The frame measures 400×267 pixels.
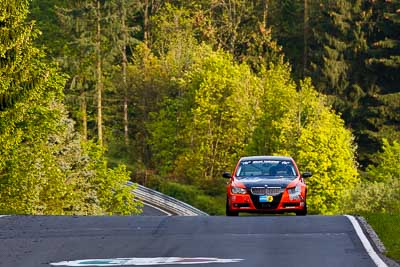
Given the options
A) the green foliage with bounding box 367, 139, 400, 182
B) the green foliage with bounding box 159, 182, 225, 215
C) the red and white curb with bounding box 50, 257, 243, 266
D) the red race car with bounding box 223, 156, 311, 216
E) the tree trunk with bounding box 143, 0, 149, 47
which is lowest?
the green foliage with bounding box 159, 182, 225, 215

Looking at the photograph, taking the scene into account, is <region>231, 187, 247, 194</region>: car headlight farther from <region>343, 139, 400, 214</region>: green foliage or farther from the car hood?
<region>343, 139, 400, 214</region>: green foliage

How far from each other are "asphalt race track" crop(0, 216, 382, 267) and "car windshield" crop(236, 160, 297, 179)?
165 inches

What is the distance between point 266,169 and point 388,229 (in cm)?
651

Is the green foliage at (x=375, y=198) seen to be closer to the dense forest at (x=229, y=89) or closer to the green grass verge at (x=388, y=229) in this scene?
the dense forest at (x=229, y=89)

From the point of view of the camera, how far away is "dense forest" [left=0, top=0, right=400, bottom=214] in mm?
75938

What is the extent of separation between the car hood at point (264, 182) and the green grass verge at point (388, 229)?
2.52 m

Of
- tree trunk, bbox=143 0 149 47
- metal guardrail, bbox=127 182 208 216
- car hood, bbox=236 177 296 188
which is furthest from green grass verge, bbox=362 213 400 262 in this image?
tree trunk, bbox=143 0 149 47

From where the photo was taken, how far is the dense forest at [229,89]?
7594 centimetres

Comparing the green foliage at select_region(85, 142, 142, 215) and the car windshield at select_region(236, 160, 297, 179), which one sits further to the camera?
the green foliage at select_region(85, 142, 142, 215)

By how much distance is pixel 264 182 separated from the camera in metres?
27.4

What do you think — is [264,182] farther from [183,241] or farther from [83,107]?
[83,107]

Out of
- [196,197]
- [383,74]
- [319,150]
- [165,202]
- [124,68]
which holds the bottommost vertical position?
[196,197]

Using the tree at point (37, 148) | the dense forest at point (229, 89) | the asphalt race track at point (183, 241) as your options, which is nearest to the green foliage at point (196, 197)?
the dense forest at point (229, 89)

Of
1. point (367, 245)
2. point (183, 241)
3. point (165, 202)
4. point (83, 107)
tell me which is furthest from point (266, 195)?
point (83, 107)
